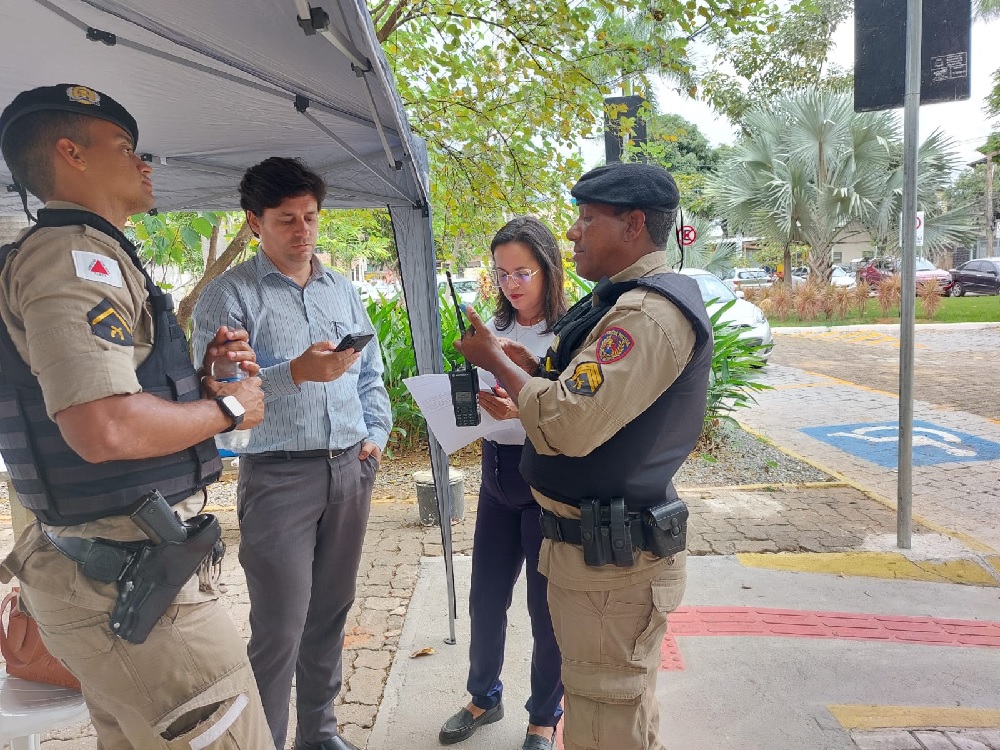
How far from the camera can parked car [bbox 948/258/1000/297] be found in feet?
81.8

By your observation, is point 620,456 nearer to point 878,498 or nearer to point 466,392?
point 466,392

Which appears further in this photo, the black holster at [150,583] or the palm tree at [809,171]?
the palm tree at [809,171]

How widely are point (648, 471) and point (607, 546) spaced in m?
0.22

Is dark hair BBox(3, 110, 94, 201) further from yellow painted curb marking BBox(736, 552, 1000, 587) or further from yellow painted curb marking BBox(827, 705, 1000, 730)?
yellow painted curb marking BBox(736, 552, 1000, 587)

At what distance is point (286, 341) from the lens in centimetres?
222

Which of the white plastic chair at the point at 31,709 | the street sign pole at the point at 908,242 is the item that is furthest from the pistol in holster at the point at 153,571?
the street sign pole at the point at 908,242

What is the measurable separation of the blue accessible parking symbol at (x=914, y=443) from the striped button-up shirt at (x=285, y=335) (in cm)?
568

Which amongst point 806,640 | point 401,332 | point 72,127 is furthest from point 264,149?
point 401,332

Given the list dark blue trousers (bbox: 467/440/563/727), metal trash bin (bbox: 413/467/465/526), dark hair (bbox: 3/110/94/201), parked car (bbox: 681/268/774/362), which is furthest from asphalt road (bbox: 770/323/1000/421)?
dark hair (bbox: 3/110/94/201)

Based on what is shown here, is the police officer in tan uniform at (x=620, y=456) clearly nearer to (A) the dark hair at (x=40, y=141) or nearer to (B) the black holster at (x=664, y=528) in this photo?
(B) the black holster at (x=664, y=528)

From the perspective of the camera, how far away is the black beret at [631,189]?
1784mm

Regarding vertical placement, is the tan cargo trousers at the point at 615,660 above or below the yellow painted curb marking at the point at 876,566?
above

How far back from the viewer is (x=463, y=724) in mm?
2596

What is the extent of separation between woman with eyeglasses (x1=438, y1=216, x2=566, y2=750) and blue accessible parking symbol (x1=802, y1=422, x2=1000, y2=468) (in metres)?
5.02
